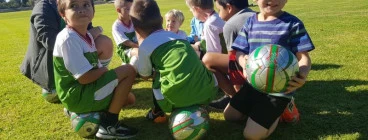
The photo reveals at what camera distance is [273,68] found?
3.39m

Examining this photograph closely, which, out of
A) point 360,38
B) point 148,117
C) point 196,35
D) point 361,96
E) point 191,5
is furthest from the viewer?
point 360,38

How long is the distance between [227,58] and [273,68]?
49.9 inches

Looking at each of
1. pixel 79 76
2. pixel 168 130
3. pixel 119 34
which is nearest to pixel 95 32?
A: pixel 119 34

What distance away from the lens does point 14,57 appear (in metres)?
10.3

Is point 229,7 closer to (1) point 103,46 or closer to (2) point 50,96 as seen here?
(1) point 103,46

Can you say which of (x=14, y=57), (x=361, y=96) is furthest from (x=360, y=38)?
(x=14, y=57)

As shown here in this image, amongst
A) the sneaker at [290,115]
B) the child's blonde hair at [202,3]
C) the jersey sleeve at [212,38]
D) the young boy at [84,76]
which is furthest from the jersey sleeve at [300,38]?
the young boy at [84,76]

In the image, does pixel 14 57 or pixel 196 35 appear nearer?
pixel 196 35

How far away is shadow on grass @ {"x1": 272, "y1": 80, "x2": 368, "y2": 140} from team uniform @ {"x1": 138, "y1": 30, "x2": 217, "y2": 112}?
0.98 meters

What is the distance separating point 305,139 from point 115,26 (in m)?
3.67

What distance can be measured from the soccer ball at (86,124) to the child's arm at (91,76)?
401 millimetres

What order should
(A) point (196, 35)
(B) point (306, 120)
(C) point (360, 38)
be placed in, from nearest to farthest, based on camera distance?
(B) point (306, 120) → (A) point (196, 35) → (C) point (360, 38)

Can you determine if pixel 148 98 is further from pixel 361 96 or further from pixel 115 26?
pixel 361 96

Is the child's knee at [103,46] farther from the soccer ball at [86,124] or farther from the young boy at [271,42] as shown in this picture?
the young boy at [271,42]
